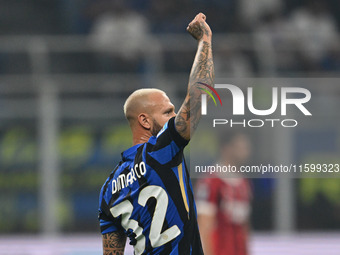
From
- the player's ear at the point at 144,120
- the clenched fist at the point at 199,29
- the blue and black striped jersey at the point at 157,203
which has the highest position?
the clenched fist at the point at 199,29

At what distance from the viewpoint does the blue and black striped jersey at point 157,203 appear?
362cm

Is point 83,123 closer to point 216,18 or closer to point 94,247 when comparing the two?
point 94,247

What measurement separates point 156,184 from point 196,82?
556 millimetres

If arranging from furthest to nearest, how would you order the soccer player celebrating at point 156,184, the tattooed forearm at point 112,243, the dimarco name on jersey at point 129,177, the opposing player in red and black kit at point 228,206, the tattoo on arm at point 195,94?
the opposing player in red and black kit at point 228,206
the tattooed forearm at point 112,243
the dimarco name on jersey at point 129,177
the soccer player celebrating at point 156,184
the tattoo on arm at point 195,94

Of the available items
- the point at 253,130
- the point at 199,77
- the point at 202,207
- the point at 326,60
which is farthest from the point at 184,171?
the point at 326,60

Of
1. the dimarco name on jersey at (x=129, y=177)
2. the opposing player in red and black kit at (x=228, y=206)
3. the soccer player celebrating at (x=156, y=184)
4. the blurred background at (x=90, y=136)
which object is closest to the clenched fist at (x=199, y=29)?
the soccer player celebrating at (x=156, y=184)

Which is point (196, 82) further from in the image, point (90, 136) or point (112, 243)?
point (90, 136)

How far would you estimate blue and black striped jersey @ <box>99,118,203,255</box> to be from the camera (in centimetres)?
362

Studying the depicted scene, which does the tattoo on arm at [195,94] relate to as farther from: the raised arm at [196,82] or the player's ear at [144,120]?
the player's ear at [144,120]

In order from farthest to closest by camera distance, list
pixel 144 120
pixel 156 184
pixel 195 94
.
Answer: pixel 144 120
pixel 156 184
pixel 195 94

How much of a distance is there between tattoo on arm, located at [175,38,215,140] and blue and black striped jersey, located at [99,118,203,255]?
5.8 inches

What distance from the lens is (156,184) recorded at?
363 cm

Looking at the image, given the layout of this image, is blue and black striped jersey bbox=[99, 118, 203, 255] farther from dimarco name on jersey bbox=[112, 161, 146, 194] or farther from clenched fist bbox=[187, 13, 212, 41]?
clenched fist bbox=[187, 13, 212, 41]

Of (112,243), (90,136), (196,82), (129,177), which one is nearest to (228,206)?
(112,243)
